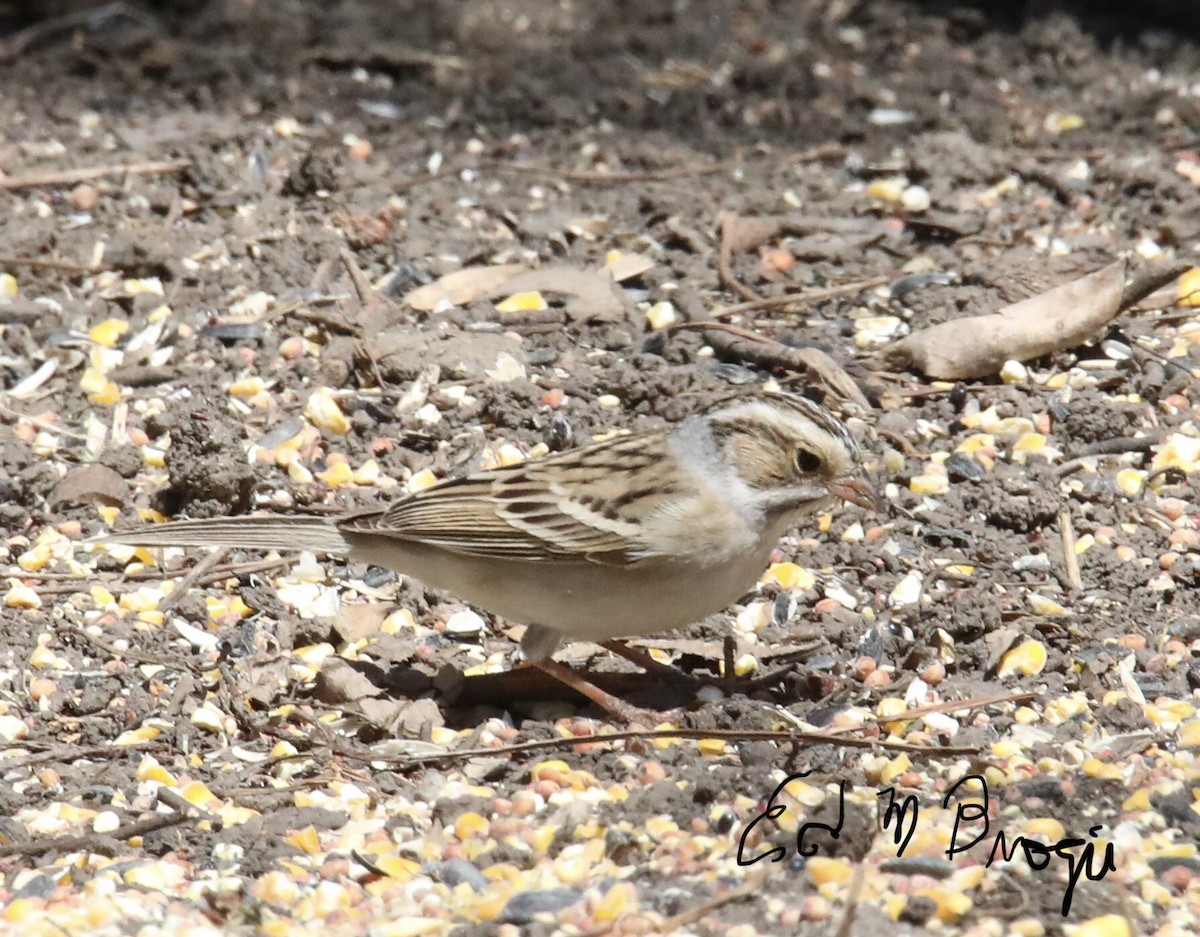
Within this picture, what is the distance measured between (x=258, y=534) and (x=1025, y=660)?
6.25 ft

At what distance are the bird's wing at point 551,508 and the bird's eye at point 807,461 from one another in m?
0.30

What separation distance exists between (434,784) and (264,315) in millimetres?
2383

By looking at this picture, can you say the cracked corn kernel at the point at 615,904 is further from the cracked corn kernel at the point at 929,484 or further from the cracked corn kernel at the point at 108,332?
the cracked corn kernel at the point at 108,332

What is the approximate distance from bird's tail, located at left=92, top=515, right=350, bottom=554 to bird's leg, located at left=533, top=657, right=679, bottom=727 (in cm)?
61

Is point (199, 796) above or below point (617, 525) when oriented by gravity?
below

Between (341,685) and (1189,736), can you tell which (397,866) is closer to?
(341,685)

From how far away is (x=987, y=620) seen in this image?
14.8ft

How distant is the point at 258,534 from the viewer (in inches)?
178

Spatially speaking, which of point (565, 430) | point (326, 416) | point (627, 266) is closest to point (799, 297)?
point (627, 266)

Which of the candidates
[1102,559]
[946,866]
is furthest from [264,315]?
[946,866]

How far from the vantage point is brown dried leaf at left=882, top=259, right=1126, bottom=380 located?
18.2 ft

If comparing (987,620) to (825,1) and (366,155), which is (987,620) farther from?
(825,1)
